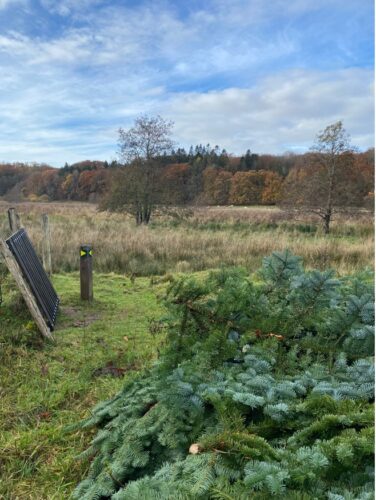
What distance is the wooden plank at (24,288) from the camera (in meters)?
4.39

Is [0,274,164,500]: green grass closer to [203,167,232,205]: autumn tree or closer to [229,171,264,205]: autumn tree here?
[203,167,232,205]: autumn tree

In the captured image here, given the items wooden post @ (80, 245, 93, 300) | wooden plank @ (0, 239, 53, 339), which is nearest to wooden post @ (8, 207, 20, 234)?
wooden post @ (80, 245, 93, 300)

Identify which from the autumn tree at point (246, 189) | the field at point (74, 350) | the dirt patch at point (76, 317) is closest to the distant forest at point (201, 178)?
the autumn tree at point (246, 189)

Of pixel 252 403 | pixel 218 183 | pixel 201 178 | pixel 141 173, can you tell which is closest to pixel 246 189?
pixel 218 183

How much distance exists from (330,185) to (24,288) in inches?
609

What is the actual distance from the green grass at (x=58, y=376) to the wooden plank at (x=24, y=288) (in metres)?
0.15

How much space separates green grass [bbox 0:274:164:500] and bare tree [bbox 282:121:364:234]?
12.7 meters

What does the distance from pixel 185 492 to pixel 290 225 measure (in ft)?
64.9

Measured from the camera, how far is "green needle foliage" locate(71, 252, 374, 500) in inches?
57.9

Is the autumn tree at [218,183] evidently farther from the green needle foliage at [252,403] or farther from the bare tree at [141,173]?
the green needle foliage at [252,403]

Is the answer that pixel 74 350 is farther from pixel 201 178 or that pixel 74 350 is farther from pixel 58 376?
pixel 201 178

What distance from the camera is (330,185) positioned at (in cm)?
1755

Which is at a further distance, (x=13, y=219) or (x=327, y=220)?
(x=327, y=220)

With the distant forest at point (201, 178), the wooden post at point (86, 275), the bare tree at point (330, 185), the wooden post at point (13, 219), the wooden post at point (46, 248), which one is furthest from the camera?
the distant forest at point (201, 178)
